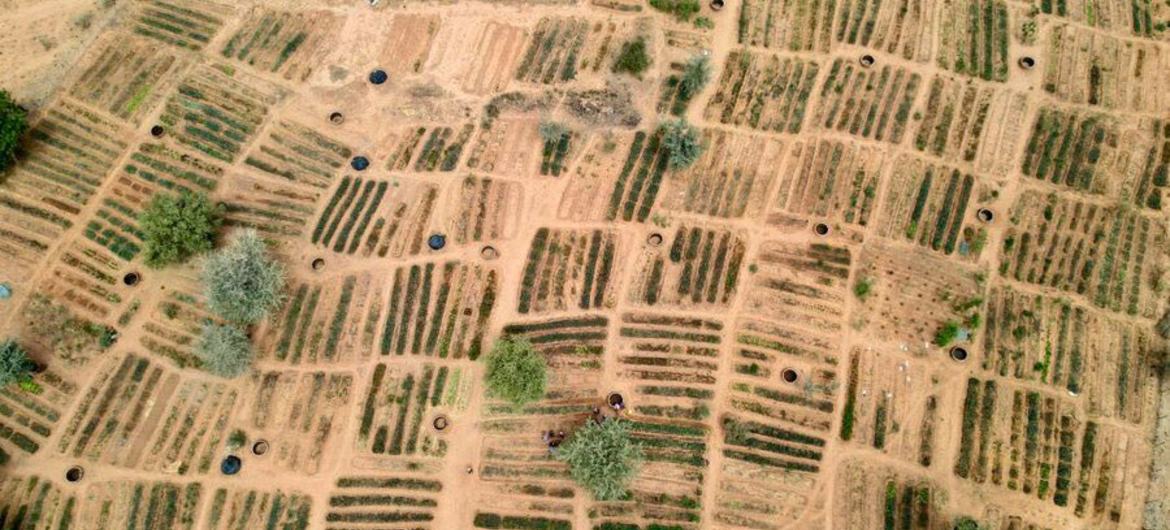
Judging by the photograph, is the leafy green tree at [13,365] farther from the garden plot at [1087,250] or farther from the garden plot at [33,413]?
the garden plot at [1087,250]

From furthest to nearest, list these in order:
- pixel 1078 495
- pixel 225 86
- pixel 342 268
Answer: pixel 225 86, pixel 342 268, pixel 1078 495

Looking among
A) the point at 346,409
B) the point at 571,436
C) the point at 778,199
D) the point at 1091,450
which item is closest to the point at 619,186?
the point at 778,199

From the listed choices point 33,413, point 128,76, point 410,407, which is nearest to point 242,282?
point 410,407

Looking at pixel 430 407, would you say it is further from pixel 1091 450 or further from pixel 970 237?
pixel 1091 450

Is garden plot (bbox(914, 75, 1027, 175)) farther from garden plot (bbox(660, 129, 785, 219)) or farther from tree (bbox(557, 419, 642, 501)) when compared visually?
tree (bbox(557, 419, 642, 501))

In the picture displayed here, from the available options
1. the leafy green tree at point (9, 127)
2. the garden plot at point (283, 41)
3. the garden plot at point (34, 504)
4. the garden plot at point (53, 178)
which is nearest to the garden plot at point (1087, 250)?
the garden plot at point (283, 41)

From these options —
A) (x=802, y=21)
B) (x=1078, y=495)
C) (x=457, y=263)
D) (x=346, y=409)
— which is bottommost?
(x=346, y=409)

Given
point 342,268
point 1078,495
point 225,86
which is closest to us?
point 1078,495
